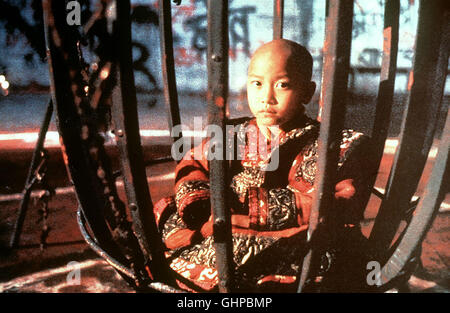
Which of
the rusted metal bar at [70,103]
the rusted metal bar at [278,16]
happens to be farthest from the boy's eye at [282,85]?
the rusted metal bar at [278,16]

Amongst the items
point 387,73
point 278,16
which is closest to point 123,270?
point 387,73

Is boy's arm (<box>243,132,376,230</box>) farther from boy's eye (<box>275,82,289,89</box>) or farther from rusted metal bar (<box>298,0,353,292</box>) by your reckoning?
boy's eye (<box>275,82,289,89</box>)

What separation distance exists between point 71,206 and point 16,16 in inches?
360

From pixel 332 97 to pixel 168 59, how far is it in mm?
1297

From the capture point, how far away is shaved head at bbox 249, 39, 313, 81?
1379 millimetres

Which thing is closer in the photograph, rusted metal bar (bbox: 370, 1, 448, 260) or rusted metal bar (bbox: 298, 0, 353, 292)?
rusted metal bar (bbox: 298, 0, 353, 292)

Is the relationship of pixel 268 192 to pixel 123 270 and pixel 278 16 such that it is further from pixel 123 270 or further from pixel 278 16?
pixel 278 16

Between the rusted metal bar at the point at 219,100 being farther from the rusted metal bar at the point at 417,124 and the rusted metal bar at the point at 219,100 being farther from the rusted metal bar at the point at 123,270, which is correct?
the rusted metal bar at the point at 417,124

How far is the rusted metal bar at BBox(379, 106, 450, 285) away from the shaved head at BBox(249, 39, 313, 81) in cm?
60

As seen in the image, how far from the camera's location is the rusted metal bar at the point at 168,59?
6.11 ft

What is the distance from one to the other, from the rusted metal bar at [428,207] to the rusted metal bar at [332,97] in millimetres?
332

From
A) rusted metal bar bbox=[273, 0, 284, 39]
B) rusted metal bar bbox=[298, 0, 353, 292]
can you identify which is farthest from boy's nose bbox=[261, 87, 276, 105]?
rusted metal bar bbox=[273, 0, 284, 39]
